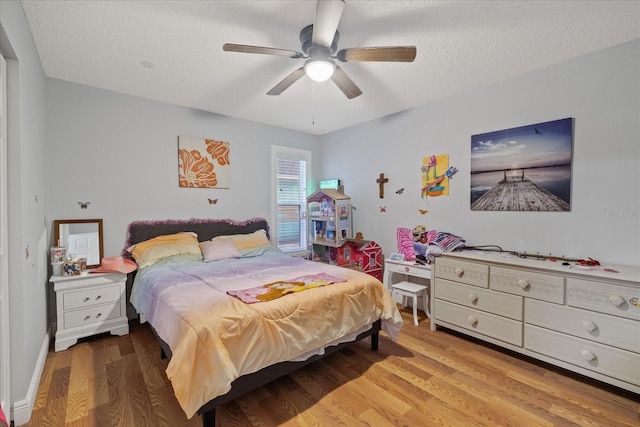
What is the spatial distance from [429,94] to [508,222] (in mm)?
1638

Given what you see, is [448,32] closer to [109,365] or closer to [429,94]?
[429,94]

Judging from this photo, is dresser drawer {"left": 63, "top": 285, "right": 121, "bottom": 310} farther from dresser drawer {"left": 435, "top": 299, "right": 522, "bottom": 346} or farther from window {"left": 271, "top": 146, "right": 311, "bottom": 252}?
dresser drawer {"left": 435, "top": 299, "right": 522, "bottom": 346}

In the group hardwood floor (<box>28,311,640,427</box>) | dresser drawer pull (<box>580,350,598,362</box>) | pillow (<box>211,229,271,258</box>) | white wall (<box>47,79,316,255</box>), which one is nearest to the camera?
hardwood floor (<box>28,311,640,427</box>)

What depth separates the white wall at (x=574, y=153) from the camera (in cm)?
227

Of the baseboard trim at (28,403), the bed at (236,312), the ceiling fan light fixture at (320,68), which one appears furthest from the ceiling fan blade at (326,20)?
the baseboard trim at (28,403)

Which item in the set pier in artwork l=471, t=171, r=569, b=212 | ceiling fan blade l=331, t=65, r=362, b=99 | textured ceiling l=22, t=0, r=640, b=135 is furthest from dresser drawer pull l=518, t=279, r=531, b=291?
ceiling fan blade l=331, t=65, r=362, b=99

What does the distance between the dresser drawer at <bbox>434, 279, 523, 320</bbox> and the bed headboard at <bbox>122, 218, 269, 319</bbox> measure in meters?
2.65

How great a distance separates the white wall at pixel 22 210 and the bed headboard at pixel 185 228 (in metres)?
1.02

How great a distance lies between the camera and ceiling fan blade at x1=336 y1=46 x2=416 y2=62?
1784 millimetres

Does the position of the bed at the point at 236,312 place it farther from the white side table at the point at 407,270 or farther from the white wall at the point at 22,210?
the white side table at the point at 407,270

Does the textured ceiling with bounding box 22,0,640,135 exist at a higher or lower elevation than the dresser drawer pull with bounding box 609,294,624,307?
higher

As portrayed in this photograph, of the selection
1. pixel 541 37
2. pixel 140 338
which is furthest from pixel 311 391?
pixel 541 37

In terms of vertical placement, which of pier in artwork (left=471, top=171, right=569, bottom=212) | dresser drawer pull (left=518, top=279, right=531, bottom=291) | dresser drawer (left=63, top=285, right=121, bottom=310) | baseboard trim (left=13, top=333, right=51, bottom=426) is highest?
pier in artwork (left=471, top=171, right=569, bottom=212)

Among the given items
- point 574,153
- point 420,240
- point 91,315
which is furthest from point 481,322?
point 91,315
